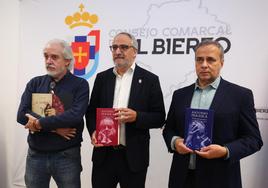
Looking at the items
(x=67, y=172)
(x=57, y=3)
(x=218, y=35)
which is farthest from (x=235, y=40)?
(x=57, y=3)

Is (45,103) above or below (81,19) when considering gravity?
below

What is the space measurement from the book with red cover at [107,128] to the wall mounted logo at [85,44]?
122 centimetres

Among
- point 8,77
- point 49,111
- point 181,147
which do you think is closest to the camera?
point 181,147

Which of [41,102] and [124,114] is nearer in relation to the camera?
[124,114]

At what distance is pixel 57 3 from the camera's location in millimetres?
3197

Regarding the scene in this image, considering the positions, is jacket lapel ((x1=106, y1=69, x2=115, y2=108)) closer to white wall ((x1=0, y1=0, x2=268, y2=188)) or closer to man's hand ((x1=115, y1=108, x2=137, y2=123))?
man's hand ((x1=115, y1=108, x2=137, y2=123))

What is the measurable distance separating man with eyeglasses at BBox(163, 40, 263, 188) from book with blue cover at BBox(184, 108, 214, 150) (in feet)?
0.09

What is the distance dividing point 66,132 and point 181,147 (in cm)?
83

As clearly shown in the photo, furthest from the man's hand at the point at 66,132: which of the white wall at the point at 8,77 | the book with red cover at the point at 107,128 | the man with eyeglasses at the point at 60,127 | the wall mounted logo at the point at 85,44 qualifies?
the white wall at the point at 8,77

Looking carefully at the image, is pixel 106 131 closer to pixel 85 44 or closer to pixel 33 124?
pixel 33 124

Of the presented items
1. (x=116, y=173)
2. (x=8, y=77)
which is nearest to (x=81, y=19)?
(x=8, y=77)

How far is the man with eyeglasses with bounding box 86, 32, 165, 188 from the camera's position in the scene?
196 cm

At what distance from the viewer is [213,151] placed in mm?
1545

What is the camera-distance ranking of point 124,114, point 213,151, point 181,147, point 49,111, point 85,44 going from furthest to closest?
point 85,44, point 49,111, point 124,114, point 181,147, point 213,151
